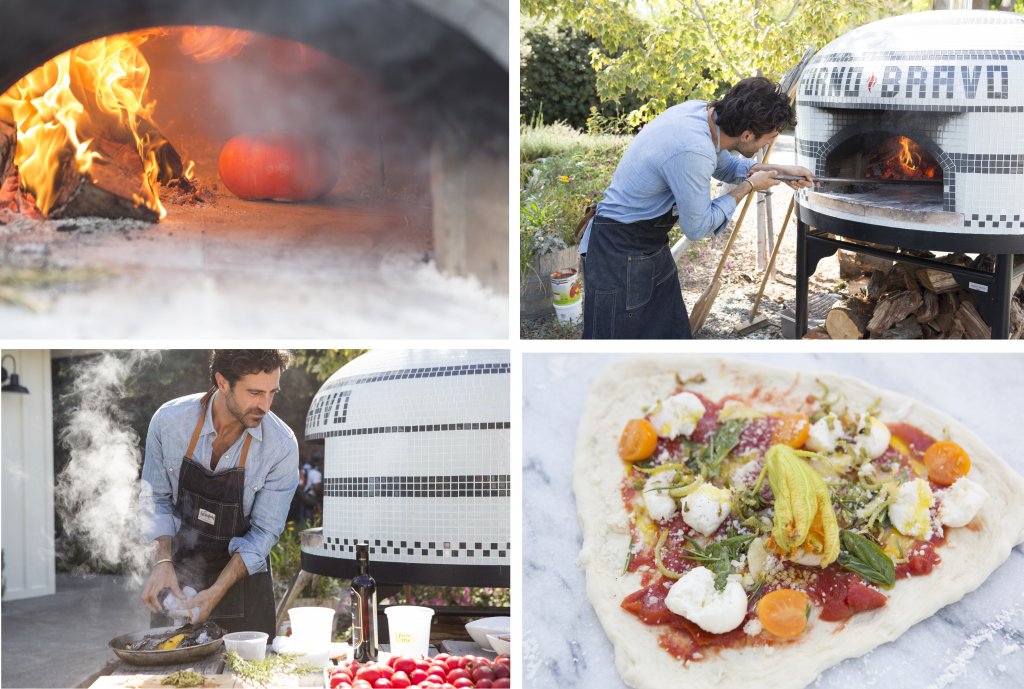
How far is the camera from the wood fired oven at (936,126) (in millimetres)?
2982

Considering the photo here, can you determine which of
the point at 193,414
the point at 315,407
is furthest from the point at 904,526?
the point at 193,414

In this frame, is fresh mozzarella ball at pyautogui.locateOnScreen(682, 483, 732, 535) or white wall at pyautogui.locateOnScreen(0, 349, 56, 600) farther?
white wall at pyautogui.locateOnScreen(0, 349, 56, 600)

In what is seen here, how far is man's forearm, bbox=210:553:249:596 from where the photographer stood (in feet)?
9.71

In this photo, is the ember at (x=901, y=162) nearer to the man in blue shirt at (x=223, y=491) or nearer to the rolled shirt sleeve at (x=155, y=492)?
the man in blue shirt at (x=223, y=491)

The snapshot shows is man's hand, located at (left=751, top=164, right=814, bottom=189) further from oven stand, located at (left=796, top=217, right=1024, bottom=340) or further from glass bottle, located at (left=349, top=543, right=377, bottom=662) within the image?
glass bottle, located at (left=349, top=543, right=377, bottom=662)

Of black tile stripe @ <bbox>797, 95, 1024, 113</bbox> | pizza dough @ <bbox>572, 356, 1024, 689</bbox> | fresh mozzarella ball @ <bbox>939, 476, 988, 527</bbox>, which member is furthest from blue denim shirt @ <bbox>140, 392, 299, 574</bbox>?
black tile stripe @ <bbox>797, 95, 1024, 113</bbox>

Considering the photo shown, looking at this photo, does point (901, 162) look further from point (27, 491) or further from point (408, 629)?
point (27, 491)

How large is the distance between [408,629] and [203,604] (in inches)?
25.5

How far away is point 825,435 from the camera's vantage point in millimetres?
2979

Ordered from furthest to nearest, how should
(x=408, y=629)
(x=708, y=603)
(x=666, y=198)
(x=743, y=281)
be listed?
(x=743, y=281) → (x=666, y=198) → (x=408, y=629) → (x=708, y=603)

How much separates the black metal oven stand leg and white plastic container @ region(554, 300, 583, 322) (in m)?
0.90

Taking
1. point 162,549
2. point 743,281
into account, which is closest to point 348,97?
point 162,549

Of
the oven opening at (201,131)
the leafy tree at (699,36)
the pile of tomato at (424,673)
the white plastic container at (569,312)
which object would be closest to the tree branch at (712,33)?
the leafy tree at (699,36)

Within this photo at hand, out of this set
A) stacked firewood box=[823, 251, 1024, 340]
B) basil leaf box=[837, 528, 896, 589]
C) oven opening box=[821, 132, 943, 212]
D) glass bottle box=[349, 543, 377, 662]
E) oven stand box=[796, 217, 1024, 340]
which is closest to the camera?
basil leaf box=[837, 528, 896, 589]
